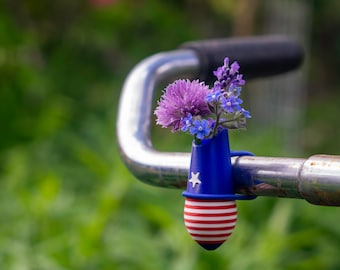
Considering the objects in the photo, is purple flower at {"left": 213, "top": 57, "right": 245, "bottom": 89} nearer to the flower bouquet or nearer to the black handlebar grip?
the flower bouquet

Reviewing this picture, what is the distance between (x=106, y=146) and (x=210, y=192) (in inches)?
109

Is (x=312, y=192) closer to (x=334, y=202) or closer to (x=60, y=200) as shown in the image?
(x=334, y=202)

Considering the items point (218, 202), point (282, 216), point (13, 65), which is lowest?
point (282, 216)

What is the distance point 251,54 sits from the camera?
135cm

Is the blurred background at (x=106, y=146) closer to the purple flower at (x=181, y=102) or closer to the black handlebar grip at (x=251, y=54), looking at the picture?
the black handlebar grip at (x=251, y=54)

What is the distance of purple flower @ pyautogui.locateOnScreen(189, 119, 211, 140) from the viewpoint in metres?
0.68

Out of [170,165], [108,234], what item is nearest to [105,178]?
[108,234]

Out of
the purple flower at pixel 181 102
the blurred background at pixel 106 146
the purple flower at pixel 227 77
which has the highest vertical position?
the purple flower at pixel 227 77

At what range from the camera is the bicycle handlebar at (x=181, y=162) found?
2.22 feet

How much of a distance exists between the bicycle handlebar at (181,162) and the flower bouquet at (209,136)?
2 cm

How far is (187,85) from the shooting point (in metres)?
0.68

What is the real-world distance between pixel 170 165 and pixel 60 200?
1965mm

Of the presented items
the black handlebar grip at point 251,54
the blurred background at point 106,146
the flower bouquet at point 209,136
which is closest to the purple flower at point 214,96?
the flower bouquet at point 209,136

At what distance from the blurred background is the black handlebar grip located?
93 cm
